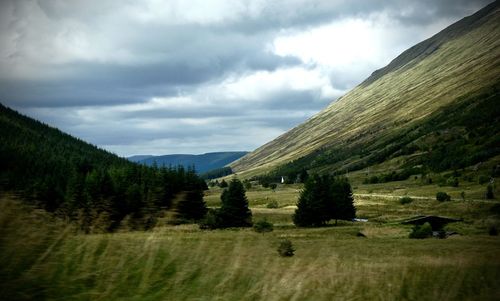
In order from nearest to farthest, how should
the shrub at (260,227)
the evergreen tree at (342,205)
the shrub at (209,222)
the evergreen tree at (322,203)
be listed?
the shrub at (260,227) < the shrub at (209,222) < the evergreen tree at (322,203) < the evergreen tree at (342,205)

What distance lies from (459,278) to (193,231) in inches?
160

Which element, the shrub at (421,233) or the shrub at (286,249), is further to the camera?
the shrub at (421,233)

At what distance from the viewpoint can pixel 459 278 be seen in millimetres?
6000

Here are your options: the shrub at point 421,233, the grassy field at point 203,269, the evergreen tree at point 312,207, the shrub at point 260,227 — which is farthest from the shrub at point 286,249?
the evergreen tree at point 312,207

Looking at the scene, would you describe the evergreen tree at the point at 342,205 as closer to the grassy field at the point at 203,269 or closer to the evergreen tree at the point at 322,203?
the evergreen tree at the point at 322,203

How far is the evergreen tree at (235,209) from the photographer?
76250mm

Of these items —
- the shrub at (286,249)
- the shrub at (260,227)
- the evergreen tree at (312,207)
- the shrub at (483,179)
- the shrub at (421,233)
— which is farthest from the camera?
the shrub at (483,179)

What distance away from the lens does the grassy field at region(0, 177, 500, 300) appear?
600 centimetres

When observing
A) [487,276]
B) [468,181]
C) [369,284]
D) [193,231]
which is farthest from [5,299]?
[468,181]

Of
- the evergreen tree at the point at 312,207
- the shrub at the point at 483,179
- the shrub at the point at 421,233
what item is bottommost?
the shrub at the point at 421,233

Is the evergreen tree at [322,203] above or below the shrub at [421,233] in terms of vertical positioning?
above

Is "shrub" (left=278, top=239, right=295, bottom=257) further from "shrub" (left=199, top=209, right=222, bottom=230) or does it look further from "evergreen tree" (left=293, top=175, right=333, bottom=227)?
"evergreen tree" (left=293, top=175, right=333, bottom=227)

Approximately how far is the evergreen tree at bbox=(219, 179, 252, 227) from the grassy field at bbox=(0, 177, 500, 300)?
6759cm

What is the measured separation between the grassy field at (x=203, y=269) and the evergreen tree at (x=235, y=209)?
67585 mm
